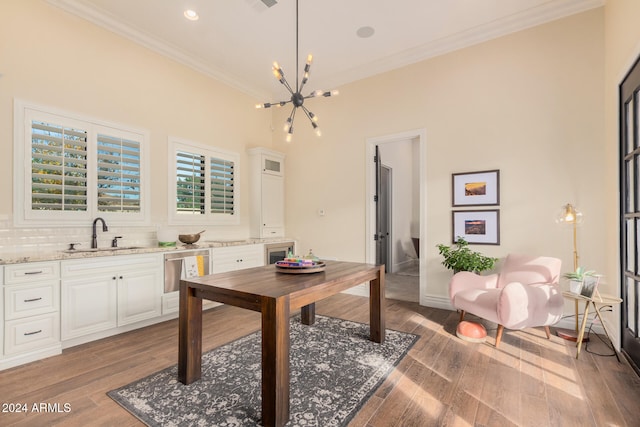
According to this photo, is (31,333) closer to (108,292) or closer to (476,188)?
(108,292)

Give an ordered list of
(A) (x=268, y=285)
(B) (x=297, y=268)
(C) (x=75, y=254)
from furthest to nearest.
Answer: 1. (C) (x=75, y=254)
2. (B) (x=297, y=268)
3. (A) (x=268, y=285)

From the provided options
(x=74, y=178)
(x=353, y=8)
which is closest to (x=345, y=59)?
(x=353, y=8)

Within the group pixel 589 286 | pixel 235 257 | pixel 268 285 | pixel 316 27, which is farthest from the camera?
pixel 235 257

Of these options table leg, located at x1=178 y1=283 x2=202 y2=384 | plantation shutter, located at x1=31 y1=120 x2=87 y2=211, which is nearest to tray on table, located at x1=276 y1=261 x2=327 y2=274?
table leg, located at x1=178 y1=283 x2=202 y2=384

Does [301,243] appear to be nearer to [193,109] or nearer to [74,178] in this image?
[193,109]

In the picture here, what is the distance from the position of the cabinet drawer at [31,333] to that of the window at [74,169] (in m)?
0.95

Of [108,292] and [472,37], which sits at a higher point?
[472,37]

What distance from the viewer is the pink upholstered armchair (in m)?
2.65

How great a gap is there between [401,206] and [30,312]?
21.3 ft

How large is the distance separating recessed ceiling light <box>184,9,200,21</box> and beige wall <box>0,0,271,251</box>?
2.67 ft

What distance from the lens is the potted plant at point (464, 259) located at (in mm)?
3402

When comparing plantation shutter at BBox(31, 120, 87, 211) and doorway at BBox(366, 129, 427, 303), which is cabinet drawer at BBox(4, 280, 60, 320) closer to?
plantation shutter at BBox(31, 120, 87, 211)

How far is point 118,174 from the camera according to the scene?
11.6ft

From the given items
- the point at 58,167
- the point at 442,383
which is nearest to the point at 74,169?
the point at 58,167
